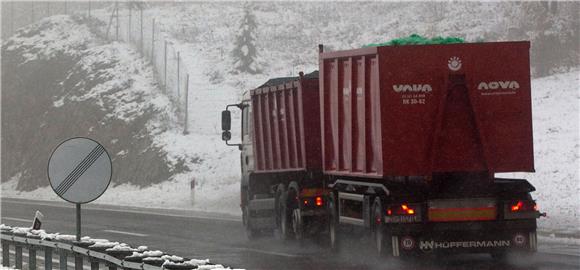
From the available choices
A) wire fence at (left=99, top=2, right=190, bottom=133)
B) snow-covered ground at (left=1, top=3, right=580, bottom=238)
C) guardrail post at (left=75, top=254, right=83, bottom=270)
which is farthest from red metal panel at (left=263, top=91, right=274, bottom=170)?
wire fence at (left=99, top=2, right=190, bottom=133)

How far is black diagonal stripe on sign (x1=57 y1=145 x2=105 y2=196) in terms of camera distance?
13.4 meters

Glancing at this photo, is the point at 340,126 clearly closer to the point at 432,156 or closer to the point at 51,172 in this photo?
the point at 432,156

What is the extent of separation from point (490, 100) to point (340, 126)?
296 cm

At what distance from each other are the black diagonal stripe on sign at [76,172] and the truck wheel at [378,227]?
5.43 m

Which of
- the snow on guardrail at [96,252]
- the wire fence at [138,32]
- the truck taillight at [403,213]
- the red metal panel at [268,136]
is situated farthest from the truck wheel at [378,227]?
the wire fence at [138,32]

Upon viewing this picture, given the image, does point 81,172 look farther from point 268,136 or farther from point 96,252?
point 268,136

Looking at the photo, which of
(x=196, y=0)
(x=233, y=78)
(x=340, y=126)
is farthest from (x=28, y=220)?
(x=196, y=0)

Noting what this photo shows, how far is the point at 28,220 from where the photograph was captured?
1326 inches

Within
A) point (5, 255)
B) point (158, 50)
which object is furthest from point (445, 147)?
point (158, 50)

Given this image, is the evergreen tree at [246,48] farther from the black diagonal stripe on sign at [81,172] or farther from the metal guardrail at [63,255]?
the black diagonal stripe on sign at [81,172]

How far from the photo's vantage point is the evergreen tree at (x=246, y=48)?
61844 mm

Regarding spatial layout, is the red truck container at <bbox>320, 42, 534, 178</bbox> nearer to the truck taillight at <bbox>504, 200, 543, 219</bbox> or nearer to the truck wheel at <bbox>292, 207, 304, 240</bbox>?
the truck taillight at <bbox>504, 200, 543, 219</bbox>

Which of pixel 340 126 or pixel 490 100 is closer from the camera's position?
pixel 490 100

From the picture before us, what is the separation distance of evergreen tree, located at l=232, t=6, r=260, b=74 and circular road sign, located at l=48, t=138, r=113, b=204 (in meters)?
48.3
